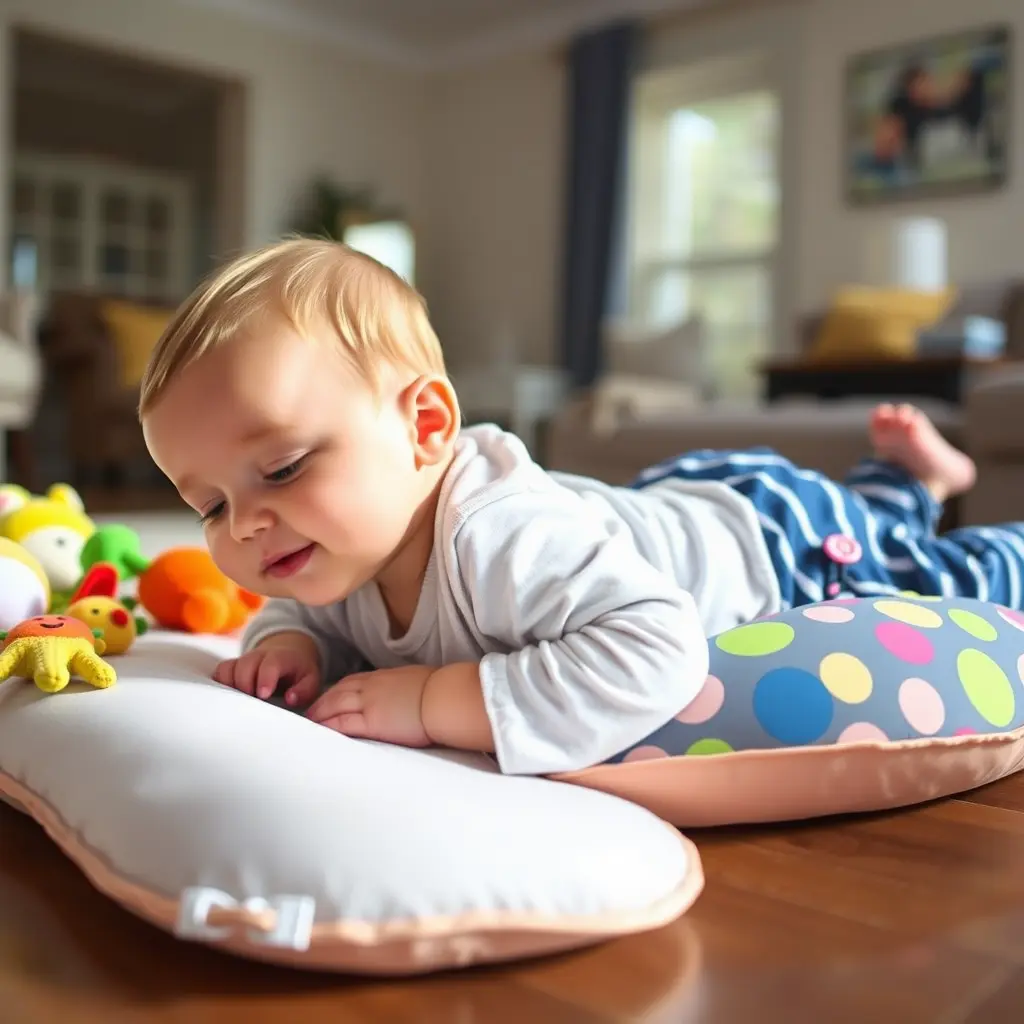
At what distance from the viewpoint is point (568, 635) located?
2.65 feet

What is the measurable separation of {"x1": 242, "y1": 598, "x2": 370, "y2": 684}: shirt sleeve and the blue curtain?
4.60 m

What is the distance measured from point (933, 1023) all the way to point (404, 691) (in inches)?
17.2

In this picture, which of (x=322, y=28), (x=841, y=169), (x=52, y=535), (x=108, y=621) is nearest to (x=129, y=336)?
(x=322, y=28)

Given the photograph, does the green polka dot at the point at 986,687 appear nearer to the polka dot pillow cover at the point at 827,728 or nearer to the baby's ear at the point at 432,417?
the polka dot pillow cover at the point at 827,728

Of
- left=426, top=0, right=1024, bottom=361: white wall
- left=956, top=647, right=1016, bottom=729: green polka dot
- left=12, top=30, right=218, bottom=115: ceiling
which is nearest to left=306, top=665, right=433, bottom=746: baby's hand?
left=956, top=647, right=1016, bottom=729: green polka dot

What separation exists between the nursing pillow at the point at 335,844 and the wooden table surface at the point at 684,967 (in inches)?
0.7

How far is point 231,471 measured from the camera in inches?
31.7

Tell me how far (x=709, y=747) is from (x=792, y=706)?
0.23 ft

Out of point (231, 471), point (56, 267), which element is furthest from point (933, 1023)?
point (56, 267)

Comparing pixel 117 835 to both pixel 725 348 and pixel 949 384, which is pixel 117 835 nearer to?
pixel 949 384

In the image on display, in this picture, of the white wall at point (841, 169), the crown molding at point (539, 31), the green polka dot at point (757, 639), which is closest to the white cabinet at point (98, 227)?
the crown molding at point (539, 31)

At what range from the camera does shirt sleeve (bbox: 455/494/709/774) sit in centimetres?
78

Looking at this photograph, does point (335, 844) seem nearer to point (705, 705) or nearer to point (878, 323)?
point (705, 705)

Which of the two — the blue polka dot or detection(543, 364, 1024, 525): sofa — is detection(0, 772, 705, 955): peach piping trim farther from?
detection(543, 364, 1024, 525): sofa
